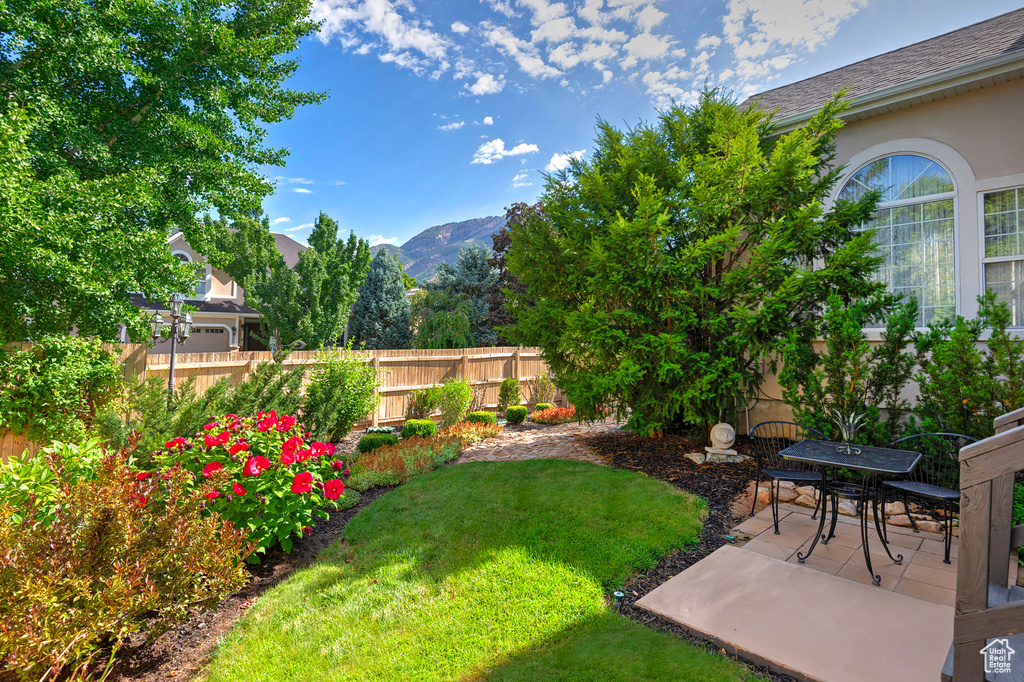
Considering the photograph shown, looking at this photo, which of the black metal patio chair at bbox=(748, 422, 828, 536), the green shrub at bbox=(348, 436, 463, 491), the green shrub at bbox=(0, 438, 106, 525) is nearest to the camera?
the green shrub at bbox=(0, 438, 106, 525)

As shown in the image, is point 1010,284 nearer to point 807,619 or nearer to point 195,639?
point 807,619

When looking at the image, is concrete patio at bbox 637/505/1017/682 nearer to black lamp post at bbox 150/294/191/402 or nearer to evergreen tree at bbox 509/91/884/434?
evergreen tree at bbox 509/91/884/434

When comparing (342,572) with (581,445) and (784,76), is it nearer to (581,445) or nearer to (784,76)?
(581,445)

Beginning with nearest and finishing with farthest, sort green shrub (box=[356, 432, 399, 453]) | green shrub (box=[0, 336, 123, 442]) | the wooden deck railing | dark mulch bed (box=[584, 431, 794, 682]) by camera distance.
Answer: the wooden deck railing
dark mulch bed (box=[584, 431, 794, 682])
green shrub (box=[0, 336, 123, 442])
green shrub (box=[356, 432, 399, 453])

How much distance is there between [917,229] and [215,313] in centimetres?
2111

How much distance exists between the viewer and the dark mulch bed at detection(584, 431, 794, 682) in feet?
9.73

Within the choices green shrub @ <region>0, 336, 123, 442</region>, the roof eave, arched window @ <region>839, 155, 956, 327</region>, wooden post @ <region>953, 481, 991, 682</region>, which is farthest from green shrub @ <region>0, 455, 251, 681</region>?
the roof eave

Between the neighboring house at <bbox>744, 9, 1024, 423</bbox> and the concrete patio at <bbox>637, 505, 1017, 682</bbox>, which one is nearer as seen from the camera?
the concrete patio at <bbox>637, 505, 1017, 682</bbox>

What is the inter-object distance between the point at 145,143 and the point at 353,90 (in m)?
6.99

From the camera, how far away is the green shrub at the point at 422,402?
Answer: 10.1 meters

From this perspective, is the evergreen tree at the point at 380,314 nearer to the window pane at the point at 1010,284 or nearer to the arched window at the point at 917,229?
the arched window at the point at 917,229

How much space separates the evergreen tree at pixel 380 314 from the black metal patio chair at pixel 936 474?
2016 cm

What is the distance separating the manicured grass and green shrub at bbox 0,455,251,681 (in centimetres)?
49

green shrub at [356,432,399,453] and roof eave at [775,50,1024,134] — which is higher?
roof eave at [775,50,1024,134]
